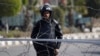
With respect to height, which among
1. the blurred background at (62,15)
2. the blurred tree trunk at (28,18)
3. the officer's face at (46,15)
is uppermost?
the officer's face at (46,15)

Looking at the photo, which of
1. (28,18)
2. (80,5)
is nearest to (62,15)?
(28,18)

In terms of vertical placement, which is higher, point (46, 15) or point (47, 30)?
point (46, 15)

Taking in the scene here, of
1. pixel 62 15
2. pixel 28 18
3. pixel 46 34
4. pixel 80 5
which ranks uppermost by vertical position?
pixel 46 34

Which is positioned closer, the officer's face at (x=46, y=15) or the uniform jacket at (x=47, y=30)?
the uniform jacket at (x=47, y=30)

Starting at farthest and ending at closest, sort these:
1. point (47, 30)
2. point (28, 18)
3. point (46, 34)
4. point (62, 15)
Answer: point (62, 15) → point (28, 18) → point (47, 30) → point (46, 34)

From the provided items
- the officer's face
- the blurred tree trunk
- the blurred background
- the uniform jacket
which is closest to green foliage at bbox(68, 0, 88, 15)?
the blurred background

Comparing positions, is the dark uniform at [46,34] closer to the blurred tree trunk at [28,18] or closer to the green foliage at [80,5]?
the blurred tree trunk at [28,18]

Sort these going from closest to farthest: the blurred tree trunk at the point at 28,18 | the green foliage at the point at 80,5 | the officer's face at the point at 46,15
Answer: the officer's face at the point at 46,15
the blurred tree trunk at the point at 28,18
the green foliage at the point at 80,5

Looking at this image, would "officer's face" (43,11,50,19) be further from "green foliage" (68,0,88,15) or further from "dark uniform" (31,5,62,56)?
"green foliage" (68,0,88,15)

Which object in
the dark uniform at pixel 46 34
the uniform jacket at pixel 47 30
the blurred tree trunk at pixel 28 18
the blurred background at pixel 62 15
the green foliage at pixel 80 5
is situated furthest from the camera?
the green foliage at pixel 80 5

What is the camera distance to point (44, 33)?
548 centimetres

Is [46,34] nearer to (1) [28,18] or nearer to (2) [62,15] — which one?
(1) [28,18]

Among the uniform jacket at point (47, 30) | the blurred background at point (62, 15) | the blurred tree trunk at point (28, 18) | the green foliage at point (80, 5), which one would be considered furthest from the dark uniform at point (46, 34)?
the green foliage at point (80, 5)

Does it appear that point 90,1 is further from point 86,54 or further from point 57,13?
point 86,54
